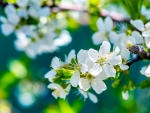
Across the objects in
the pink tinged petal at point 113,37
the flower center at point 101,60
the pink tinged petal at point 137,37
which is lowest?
the flower center at point 101,60

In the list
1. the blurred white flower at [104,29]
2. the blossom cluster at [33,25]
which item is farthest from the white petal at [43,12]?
the blurred white flower at [104,29]

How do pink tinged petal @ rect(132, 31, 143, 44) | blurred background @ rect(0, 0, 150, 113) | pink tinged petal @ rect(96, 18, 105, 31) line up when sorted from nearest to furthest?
pink tinged petal @ rect(132, 31, 143, 44), pink tinged petal @ rect(96, 18, 105, 31), blurred background @ rect(0, 0, 150, 113)

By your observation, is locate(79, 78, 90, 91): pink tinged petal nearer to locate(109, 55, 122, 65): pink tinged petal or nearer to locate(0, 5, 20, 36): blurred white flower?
locate(109, 55, 122, 65): pink tinged petal

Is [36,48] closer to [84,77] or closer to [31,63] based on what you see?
[84,77]

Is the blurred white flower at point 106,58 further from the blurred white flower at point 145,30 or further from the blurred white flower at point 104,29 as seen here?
the blurred white flower at point 104,29

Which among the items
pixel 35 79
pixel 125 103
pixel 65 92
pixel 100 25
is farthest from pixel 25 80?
pixel 65 92

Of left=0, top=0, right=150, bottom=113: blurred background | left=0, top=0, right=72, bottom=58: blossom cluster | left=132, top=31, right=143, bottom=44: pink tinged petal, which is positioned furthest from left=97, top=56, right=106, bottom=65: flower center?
left=0, top=0, right=150, bottom=113: blurred background

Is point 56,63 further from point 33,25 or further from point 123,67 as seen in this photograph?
point 33,25
